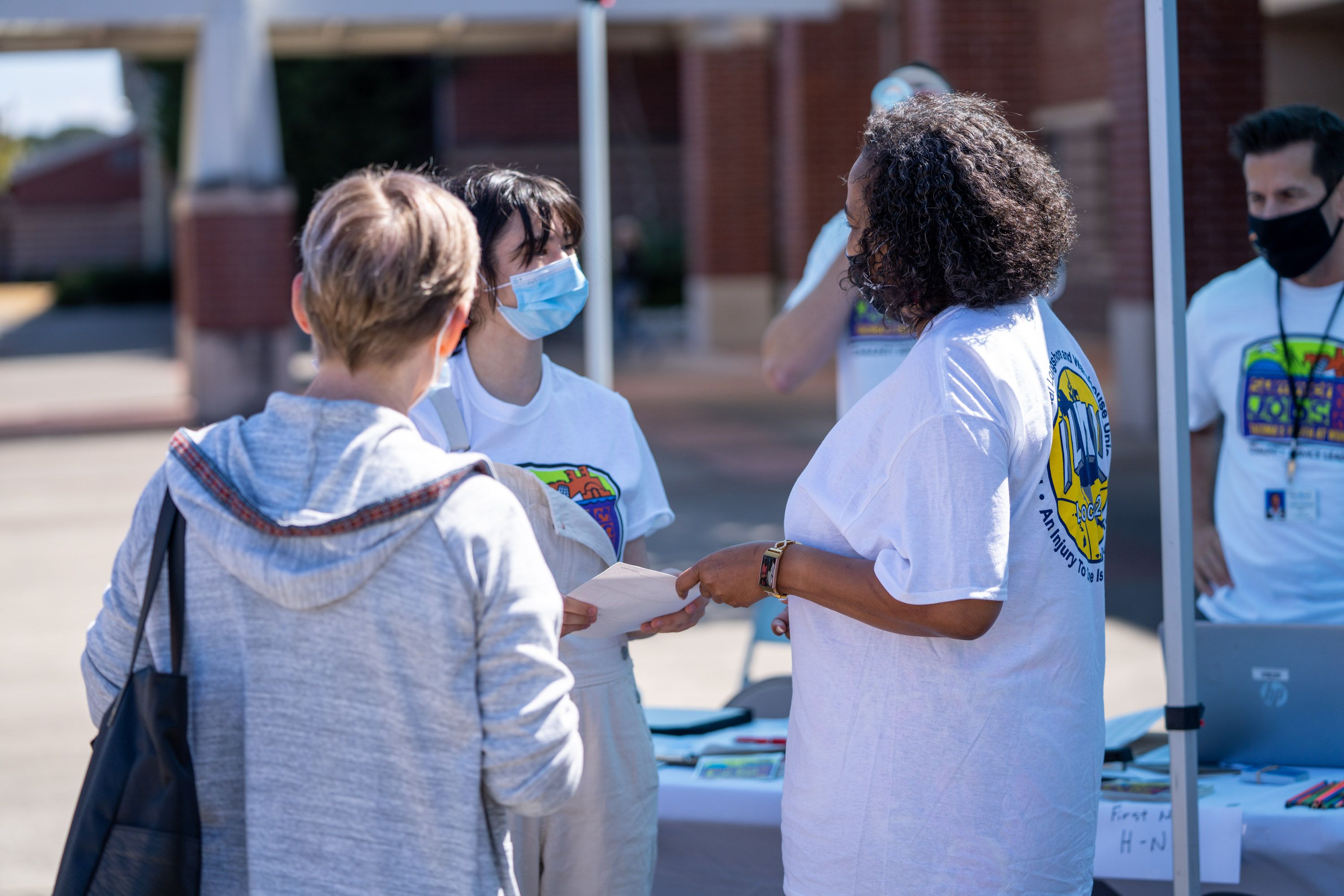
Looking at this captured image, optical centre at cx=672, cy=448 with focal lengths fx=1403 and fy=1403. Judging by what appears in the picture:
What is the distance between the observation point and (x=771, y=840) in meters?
3.04

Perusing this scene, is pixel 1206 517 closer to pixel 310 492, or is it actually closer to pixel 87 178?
pixel 310 492

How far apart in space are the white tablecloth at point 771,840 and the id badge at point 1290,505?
0.59m

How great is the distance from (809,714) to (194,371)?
43.0ft

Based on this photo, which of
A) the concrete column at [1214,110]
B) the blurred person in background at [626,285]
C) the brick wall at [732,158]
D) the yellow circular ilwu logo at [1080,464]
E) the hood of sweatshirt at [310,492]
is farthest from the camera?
the blurred person in background at [626,285]

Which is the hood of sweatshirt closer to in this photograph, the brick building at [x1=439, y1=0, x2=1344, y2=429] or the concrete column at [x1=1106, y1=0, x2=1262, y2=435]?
the brick building at [x1=439, y1=0, x2=1344, y2=429]

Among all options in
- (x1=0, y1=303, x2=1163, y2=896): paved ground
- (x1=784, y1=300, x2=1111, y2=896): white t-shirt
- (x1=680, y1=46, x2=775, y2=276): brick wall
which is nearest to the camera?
(x1=784, y1=300, x2=1111, y2=896): white t-shirt

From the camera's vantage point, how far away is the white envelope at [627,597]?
2264mm

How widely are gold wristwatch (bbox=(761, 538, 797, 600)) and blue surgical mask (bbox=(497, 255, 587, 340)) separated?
0.69m

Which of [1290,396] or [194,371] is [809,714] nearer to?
[1290,396]

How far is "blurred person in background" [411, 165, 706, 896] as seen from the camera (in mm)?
2549

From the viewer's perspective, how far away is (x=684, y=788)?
3.08 metres

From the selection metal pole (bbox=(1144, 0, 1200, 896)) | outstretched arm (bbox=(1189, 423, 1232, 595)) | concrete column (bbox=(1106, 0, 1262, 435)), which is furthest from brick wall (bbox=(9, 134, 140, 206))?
metal pole (bbox=(1144, 0, 1200, 896))

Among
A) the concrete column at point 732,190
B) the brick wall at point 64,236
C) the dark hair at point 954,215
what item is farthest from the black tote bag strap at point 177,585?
the brick wall at point 64,236

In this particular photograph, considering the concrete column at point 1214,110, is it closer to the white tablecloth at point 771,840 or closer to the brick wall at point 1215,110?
the brick wall at point 1215,110
